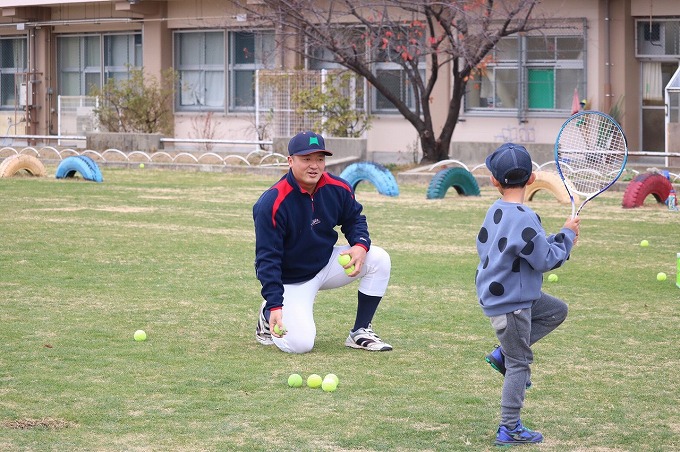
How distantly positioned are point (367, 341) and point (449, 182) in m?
11.4

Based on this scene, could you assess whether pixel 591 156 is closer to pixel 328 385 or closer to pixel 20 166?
pixel 328 385

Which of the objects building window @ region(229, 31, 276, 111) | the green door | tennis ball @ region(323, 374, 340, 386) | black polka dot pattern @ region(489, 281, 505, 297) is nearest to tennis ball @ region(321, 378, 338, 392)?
tennis ball @ region(323, 374, 340, 386)

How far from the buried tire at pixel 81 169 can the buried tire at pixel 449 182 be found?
6.98 meters

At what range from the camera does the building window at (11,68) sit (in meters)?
37.2

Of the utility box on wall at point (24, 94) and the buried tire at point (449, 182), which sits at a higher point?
the utility box on wall at point (24, 94)

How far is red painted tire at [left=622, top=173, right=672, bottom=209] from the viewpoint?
17406 mm

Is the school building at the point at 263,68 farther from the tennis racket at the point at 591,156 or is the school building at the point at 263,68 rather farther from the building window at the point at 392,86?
the tennis racket at the point at 591,156

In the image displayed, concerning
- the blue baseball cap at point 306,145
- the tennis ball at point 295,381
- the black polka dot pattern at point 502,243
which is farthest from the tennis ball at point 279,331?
the black polka dot pattern at point 502,243

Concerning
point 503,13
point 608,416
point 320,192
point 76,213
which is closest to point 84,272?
point 320,192

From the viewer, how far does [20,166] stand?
22656 millimetres

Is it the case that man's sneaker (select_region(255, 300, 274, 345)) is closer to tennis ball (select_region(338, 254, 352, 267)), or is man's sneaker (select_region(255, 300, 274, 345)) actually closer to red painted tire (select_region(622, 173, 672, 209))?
tennis ball (select_region(338, 254, 352, 267))

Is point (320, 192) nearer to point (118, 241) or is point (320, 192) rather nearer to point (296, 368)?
point (296, 368)

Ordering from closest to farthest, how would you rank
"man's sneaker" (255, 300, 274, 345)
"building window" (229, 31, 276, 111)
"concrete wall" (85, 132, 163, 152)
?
1. "man's sneaker" (255, 300, 274, 345)
2. "concrete wall" (85, 132, 163, 152)
3. "building window" (229, 31, 276, 111)

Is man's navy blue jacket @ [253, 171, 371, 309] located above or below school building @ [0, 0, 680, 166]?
below
